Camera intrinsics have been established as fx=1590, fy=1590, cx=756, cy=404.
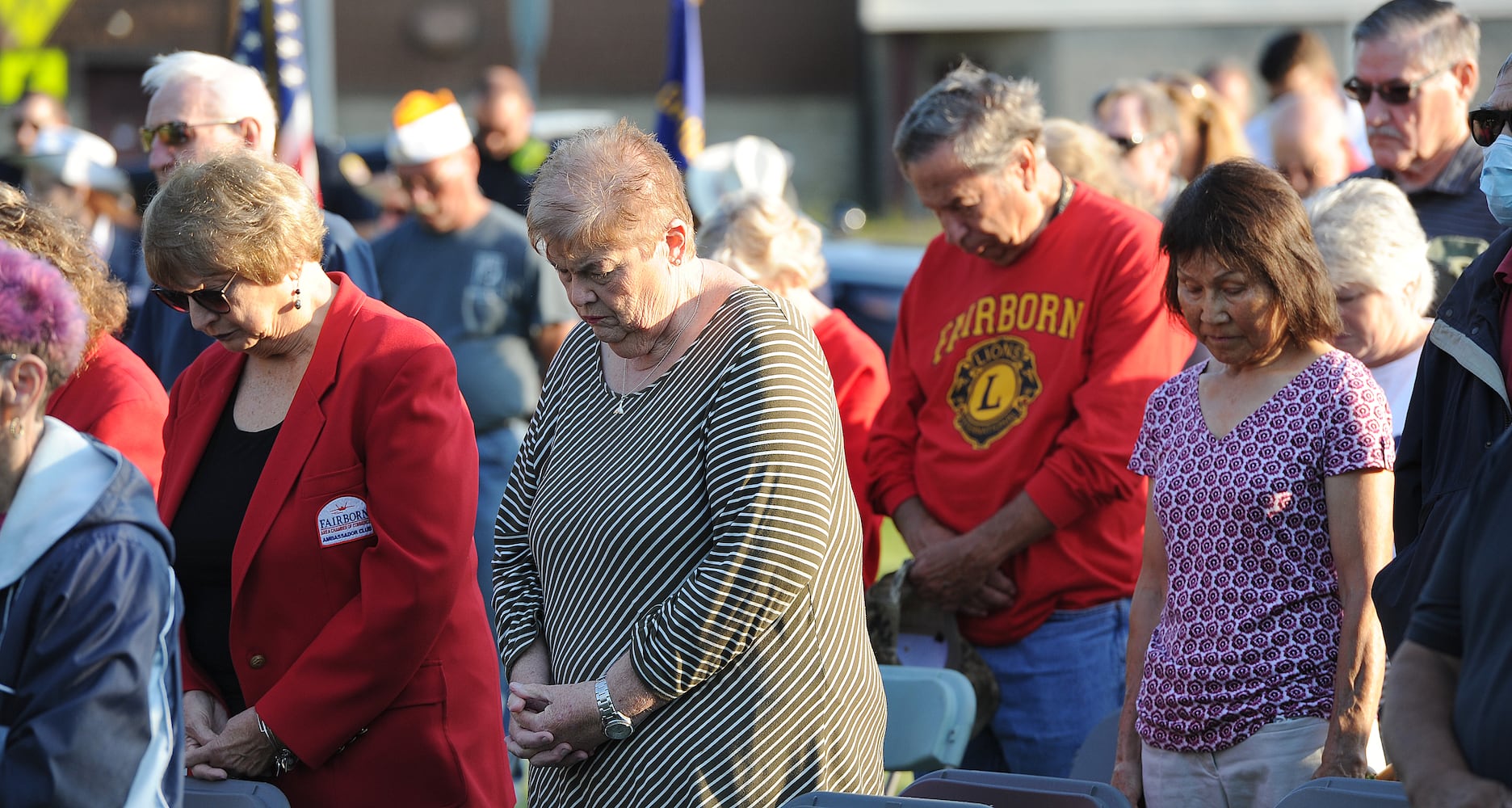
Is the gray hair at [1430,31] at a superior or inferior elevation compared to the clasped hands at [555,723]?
superior

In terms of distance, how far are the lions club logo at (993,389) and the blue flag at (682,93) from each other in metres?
4.16

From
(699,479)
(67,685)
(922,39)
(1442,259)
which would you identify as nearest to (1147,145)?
(1442,259)

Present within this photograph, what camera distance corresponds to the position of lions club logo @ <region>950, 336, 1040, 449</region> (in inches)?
149

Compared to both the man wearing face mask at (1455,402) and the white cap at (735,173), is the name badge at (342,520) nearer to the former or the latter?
the man wearing face mask at (1455,402)

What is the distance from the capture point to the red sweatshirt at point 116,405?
3111 mm

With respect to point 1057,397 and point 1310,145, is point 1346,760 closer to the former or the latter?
point 1057,397

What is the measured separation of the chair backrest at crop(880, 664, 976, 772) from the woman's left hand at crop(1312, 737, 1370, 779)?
1.04 metres

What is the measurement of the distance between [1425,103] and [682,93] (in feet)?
14.8

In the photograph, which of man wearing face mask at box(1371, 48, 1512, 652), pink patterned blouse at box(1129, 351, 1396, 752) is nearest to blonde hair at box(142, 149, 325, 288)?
pink patterned blouse at box(1129, 351, 1396, 752)

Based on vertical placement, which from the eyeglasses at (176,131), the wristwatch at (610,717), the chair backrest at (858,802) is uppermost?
the eyeglasses at (176,131)

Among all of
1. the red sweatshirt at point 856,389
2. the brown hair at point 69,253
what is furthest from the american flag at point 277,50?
the brown hair at point 69,253

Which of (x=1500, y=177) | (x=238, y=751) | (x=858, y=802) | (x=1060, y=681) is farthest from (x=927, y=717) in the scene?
(x=1500, y=177)

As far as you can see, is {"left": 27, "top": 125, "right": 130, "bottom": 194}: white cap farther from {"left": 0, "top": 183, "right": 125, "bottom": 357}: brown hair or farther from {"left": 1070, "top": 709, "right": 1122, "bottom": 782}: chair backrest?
{"left": 1070, "top": 709, "right": 1122, "bottom": 782}: chair backrest

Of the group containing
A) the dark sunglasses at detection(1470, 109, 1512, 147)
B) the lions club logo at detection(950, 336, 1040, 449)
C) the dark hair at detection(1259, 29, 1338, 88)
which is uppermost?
the dark sunglasses at detection(1470, 109, 1512, 147)
